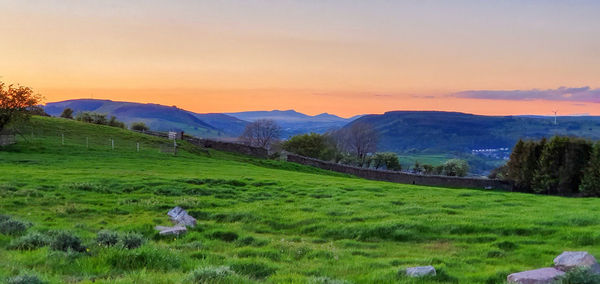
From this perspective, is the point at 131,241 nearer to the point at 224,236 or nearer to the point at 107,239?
the point at 107,239

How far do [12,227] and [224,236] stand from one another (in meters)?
5.94

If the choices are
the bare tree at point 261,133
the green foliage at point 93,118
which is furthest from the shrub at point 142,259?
the bare tree at point 261,133

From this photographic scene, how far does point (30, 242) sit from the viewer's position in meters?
10.2

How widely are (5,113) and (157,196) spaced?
115ft

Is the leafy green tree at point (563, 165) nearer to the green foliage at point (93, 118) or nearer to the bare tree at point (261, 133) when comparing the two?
the bare tree at point (261, 133)

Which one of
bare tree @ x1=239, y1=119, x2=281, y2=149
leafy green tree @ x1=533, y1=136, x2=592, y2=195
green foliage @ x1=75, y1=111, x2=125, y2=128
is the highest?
green foliage @ x1=75, y1=111, x2=125, y2=128

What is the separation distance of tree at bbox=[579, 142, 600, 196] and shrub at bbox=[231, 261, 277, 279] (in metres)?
59.4

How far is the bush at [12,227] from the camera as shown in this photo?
455 inches

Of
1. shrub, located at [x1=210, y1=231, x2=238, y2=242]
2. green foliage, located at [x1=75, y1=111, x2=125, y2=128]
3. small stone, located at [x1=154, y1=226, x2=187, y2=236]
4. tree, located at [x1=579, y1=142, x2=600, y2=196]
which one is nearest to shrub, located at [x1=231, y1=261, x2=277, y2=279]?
shrub, located at [x1=210, y1=231, x2=238, y2=242]

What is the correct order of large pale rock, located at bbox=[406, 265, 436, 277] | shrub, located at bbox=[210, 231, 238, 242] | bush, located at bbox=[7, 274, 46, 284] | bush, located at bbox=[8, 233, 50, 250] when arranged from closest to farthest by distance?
bush, located at bbox=[7, 274, 46, 284]
large pale rock, located at bbox=[406, 265, 436, 277]
bush, located at bbox=[8, 233, 50, 250]
shrub, located at bbox=[210, 231, 238, 242]

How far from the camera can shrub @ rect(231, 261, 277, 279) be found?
9094 mm

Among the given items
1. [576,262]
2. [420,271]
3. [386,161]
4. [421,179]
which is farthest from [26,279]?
[386,161]

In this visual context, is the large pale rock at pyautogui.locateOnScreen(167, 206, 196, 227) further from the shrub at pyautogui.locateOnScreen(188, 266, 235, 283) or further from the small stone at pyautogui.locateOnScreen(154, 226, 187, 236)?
the shrub at pyautogui.locateOnScreen(188, 266, 235, 283)

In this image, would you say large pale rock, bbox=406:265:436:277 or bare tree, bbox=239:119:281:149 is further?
bare tree, bbox=239:119:281:149
